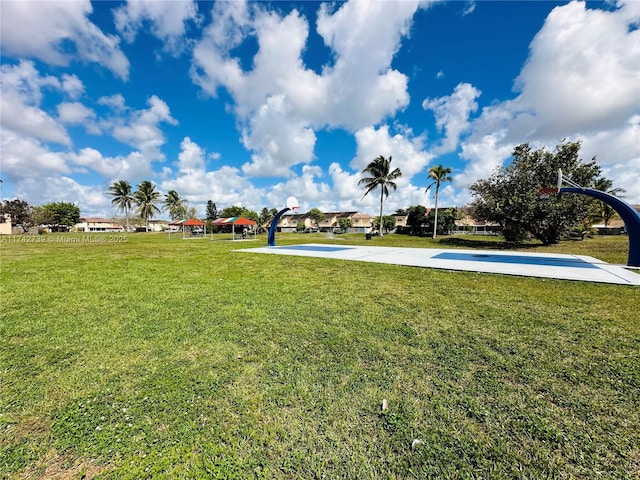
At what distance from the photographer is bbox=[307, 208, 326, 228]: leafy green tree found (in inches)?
3127

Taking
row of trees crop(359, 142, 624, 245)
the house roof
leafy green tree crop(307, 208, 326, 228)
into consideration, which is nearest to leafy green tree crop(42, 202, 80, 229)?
the house roof

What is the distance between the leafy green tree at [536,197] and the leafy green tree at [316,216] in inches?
2397

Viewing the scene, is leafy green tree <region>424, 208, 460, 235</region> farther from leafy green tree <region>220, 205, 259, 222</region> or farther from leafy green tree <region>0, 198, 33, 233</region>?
leafy green tree <region>0, 198, 33, 233</region>

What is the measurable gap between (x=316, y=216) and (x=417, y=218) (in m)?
37.9

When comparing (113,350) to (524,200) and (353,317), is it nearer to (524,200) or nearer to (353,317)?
(353,317)

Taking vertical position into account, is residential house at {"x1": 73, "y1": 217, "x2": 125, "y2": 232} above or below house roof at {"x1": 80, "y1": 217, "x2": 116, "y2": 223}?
below

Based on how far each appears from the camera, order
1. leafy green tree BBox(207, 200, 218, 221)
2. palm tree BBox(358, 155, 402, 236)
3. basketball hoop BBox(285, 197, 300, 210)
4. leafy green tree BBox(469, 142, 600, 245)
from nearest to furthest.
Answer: leafy green tree BBox(469, 142, 600, 245)
basketball hoop BBox(285, 197, 300, 210)
palm tree BBox(358, 155, 402, 236)
leafy green tree BBox(207, 200, 218, 221)

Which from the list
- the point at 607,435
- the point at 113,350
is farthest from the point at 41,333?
the point at 607,435

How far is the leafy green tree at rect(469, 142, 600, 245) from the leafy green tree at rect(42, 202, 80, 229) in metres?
92.5

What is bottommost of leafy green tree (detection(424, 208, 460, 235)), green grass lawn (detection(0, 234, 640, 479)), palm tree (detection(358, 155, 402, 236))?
green grass lawn (detection(0, 234, 640, 479))

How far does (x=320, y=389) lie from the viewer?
2799 millimetres

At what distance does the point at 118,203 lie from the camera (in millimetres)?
55594

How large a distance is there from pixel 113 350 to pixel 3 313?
350cm

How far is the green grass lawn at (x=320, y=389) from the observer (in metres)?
1.99
